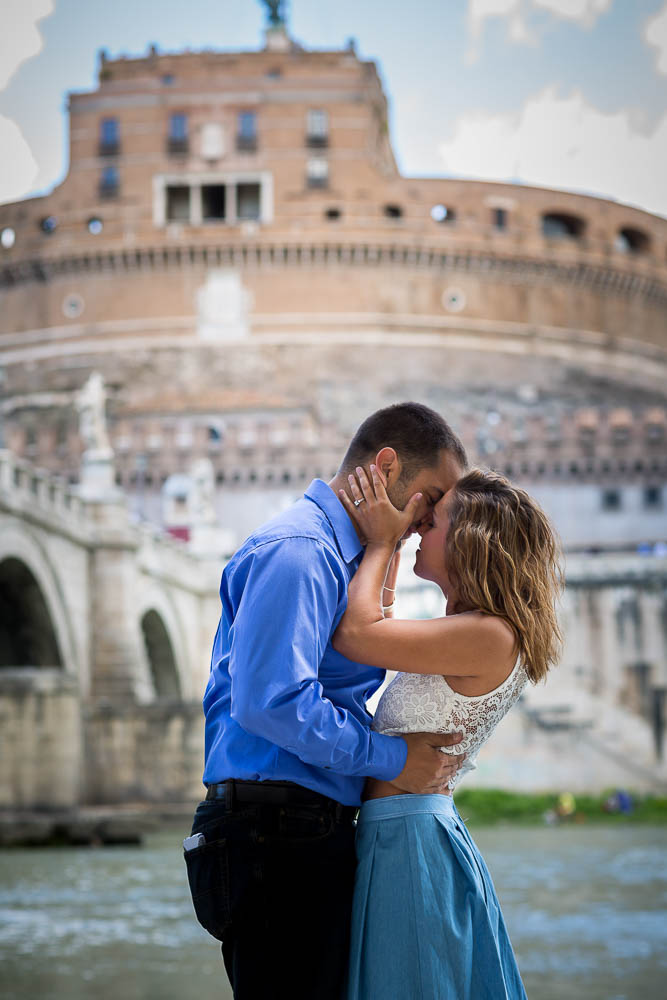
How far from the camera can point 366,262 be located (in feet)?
134

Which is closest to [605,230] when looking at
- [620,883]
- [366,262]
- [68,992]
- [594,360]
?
[594,360]

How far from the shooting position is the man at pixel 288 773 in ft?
7.50

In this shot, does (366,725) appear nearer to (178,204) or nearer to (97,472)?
(97,472)

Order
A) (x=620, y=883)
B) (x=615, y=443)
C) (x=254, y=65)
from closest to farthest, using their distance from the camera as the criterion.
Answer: (x=620, y=883) < (x=615, y=443) < (x=254, y=65)

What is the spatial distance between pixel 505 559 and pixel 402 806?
49 centimetres

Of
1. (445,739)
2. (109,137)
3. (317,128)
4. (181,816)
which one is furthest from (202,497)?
(445,739)

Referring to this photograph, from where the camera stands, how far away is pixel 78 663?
66.4 feet

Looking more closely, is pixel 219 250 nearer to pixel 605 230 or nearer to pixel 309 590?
pixel 605 230

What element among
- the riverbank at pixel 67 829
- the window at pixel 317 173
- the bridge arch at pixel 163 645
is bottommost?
the riverbank at pixel 67 829

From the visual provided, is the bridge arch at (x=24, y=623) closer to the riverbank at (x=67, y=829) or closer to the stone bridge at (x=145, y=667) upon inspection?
the stone bridge at (x=145, y=667)

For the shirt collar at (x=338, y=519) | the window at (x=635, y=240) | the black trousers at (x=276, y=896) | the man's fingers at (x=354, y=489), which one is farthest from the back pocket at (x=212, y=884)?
the window at (x=635, y=240)

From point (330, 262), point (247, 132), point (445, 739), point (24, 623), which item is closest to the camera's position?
point (445, 739)

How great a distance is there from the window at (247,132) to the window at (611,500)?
17010 millimetres

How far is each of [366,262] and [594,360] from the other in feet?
25.9
